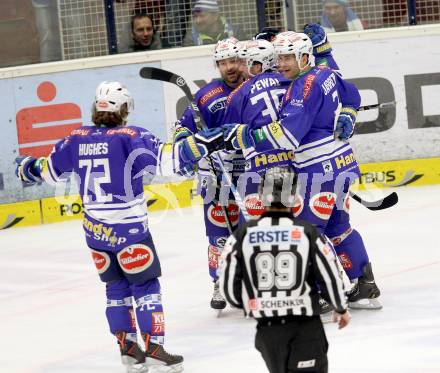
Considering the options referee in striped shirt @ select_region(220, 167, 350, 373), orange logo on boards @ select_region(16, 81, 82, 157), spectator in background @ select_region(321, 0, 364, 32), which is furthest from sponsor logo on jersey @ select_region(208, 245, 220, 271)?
spectator in background @ select_region(321, 0, 364, 32)

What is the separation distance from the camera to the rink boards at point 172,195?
10430 millimetres

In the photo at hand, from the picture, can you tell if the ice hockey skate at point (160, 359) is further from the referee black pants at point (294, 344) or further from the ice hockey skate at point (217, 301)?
the referee black pants at point (294, 344)

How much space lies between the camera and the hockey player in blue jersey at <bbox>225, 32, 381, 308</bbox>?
6.28 metres

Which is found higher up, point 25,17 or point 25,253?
point 25,17

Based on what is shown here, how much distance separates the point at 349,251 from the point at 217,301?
80 centimetres

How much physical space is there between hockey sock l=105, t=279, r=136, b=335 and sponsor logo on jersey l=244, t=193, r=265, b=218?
1.10 metres

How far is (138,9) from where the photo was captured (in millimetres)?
10711

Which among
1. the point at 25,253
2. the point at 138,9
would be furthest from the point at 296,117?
the point at 138,9

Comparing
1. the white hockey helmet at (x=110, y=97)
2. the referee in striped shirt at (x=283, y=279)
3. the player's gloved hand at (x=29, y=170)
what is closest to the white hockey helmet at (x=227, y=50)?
the white hockey helmet at (x=110, y=97)

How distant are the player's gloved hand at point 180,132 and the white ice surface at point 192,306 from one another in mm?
1026

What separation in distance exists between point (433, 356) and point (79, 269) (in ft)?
11.7

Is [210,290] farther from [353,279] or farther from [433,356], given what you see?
[433,356]

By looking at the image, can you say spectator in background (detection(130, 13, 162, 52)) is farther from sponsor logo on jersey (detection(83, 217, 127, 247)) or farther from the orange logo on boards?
sponsor logo on jersey (detection(83, 217, 127, 247))

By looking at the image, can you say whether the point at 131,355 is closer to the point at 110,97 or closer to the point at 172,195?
the point at 110,97
